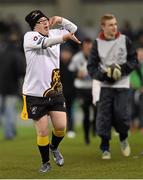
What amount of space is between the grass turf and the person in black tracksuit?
0.60 meters

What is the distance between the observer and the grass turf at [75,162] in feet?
39.9

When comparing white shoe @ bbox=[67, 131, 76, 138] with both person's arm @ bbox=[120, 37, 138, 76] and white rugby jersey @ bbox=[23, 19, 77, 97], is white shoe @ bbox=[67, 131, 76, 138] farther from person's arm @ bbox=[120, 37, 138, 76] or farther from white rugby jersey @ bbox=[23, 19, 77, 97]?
white rugby jersey @ bbox=[23, 19, 77, 97]

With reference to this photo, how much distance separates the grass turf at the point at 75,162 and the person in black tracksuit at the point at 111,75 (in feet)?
1.98

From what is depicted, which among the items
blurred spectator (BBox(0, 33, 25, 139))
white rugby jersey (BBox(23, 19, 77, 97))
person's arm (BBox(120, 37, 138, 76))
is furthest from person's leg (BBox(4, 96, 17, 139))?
white rugby jersey (BBox(23, 19, 77, 97))

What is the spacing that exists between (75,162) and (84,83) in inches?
188

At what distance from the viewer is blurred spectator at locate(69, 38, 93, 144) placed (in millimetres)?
18250

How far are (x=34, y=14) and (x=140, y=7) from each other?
947 inches

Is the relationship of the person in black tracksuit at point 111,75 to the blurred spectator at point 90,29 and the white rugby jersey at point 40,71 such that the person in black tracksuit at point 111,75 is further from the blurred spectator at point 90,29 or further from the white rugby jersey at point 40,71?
the blurred spectator at point 90,29

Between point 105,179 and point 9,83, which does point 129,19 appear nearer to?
point 9,83

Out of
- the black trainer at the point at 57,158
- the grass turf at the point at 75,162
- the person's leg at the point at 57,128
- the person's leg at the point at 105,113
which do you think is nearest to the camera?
the grass turf at the point at 75,162

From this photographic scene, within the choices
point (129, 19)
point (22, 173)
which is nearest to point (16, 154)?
point (22, 173)

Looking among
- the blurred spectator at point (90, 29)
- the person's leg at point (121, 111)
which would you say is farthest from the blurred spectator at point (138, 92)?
the blurred spectator at point (90, 29)

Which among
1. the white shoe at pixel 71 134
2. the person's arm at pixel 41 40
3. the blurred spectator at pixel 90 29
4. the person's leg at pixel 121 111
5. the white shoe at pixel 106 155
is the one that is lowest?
the white shoe at pixel 71 134

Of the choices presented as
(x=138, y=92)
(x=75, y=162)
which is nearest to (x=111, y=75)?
(x=75, y=162)
